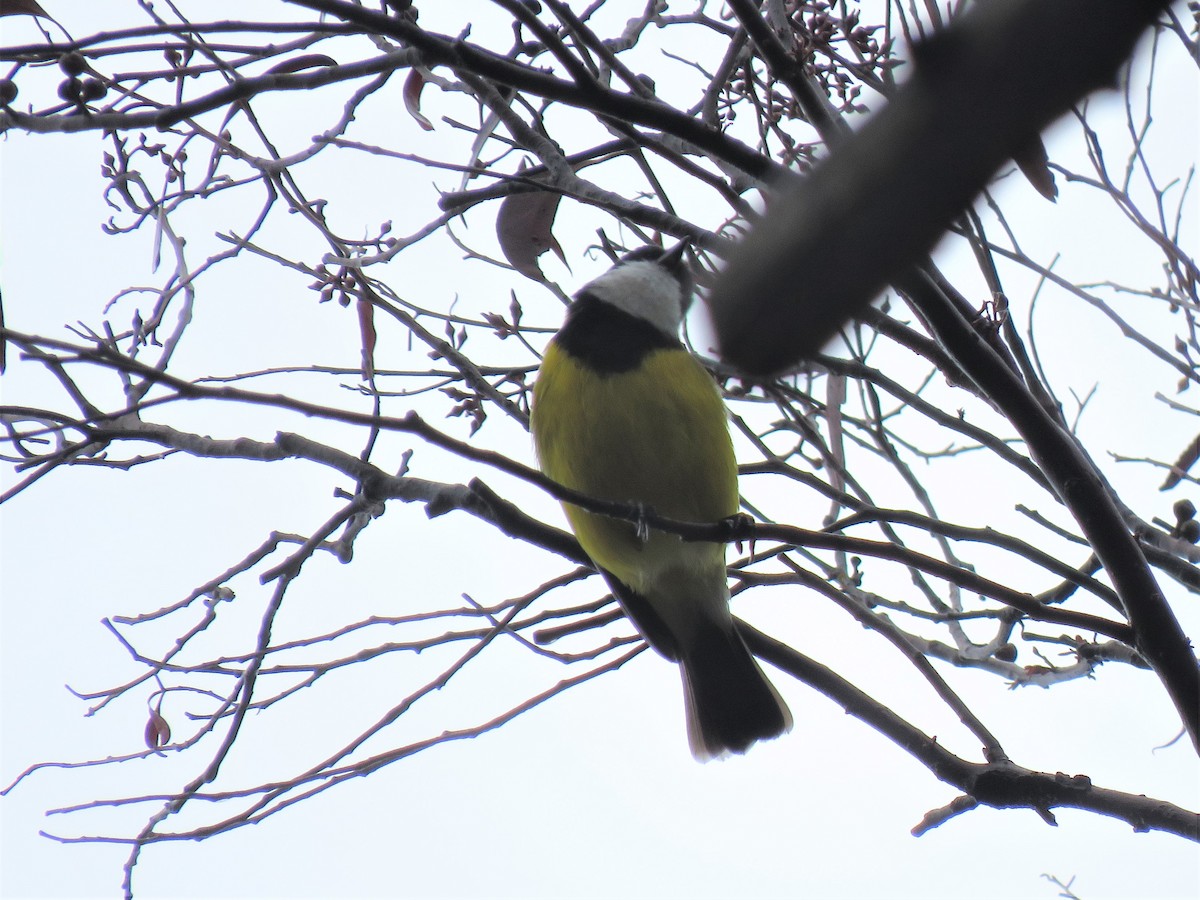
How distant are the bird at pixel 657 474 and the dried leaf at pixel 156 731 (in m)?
1.51

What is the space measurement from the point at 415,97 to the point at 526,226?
545 mm

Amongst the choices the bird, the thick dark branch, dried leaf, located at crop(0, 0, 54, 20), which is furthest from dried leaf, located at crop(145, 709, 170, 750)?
the thick dark branch

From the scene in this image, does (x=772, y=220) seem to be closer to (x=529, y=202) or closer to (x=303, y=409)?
(x=303, y=409)

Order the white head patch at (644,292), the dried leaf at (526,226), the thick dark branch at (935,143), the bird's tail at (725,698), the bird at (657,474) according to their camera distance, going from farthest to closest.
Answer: the white head patch at (644,292) → the bird's tail at (725,698) → the bird at (657,474) → the dried leaf at (526,226) → the thick dark branch at (935,143)

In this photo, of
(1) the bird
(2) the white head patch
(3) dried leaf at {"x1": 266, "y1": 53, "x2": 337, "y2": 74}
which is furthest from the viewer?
(2) the white head patch

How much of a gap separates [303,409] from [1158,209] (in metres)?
3.03

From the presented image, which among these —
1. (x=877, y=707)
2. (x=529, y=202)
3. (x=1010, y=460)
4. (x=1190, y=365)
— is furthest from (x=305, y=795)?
(x=1190, y=365)

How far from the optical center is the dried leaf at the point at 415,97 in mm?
3305

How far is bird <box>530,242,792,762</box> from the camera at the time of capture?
3.61 m

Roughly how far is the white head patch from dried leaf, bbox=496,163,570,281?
0.93 metres

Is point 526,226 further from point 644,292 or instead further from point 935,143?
point 935,143

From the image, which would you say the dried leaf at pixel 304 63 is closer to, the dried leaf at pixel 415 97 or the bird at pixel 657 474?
the dried leaf at pixel 415 97

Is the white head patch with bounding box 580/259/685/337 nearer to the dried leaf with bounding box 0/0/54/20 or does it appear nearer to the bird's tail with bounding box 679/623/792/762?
the bird's tail with bounding box 679/623/792/762

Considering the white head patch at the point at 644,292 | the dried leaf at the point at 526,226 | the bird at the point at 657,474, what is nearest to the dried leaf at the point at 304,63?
the dried leaf at the point at 526,226
